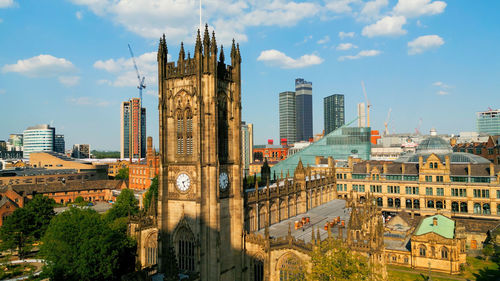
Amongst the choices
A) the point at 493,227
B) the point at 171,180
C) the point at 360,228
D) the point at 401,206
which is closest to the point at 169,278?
the point at 171,180

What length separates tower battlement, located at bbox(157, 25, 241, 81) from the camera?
4247 cm

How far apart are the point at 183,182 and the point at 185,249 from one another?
328 inches

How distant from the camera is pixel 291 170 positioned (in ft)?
413

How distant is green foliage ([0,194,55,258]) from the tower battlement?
51.5m

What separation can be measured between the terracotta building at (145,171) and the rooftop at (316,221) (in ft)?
254

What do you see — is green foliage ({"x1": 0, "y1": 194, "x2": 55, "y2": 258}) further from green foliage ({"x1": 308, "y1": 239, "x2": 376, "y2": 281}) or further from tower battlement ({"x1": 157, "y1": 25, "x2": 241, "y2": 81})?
green foliage ({"x1": 308, "y1": 239, "x2": 376, "y2": 281})

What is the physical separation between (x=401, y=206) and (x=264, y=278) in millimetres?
65683

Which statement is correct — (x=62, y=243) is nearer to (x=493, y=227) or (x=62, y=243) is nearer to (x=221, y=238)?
(x=221, y=238)

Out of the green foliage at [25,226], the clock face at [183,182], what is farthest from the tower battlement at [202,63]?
the green foliage at [25,226]

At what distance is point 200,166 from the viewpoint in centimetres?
4128

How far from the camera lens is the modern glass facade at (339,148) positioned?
4993 inches

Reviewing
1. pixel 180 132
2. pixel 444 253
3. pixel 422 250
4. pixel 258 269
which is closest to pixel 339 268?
pixel 258 269

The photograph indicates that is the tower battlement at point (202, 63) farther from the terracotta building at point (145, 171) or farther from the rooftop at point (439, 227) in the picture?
the terracotta building at point (145, 171)

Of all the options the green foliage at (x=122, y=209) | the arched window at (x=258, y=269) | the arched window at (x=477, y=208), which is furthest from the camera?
the arched window at (x=477, y=208)
